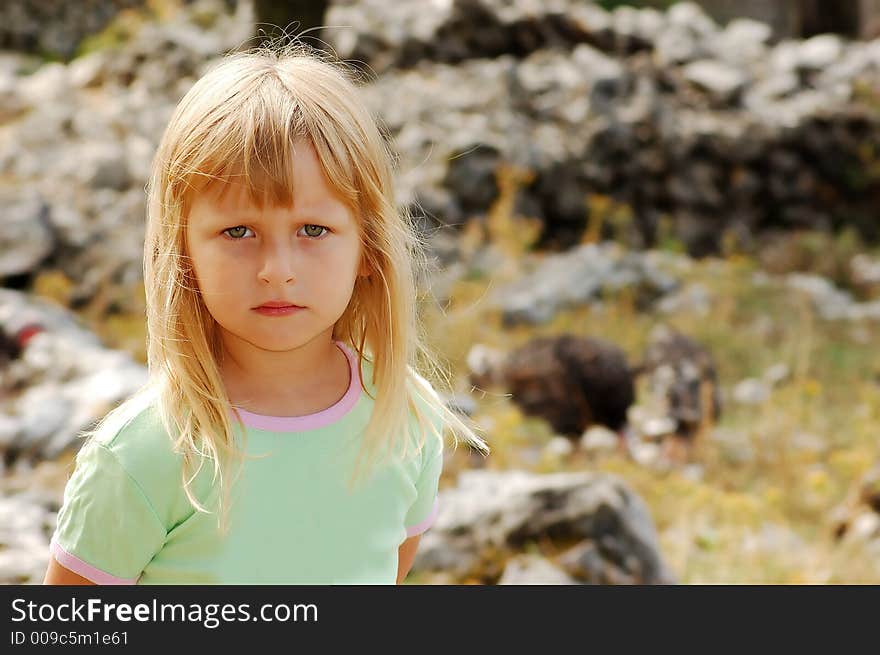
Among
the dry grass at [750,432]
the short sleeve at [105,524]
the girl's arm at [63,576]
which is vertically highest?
the short sleeve at [105,524]

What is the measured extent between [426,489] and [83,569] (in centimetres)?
48

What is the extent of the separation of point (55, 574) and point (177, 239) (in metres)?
0.43

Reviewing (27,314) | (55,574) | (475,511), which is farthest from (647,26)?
(55,574)

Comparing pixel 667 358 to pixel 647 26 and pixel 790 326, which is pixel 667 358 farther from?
pixel 647 26

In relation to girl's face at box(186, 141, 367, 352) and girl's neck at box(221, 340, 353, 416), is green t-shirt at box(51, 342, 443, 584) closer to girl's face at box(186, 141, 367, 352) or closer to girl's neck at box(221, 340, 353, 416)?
girl's neck at box(221, 340, 353, 416)

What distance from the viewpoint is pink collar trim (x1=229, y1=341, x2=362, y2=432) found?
1360 millimetres

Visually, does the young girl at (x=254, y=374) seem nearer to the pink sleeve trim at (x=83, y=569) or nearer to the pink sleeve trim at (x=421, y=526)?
the pink sleeve trim at (x=83, y=569)

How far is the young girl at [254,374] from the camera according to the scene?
1284 millimetres

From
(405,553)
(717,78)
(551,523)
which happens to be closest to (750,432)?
(551,523)

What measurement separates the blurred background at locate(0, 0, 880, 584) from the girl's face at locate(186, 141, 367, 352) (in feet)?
1.40

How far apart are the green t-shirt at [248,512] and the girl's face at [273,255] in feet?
0.43

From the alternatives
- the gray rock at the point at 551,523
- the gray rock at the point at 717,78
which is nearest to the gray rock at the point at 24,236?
the gray rock at the point at 551,523

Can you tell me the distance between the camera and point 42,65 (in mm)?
12281

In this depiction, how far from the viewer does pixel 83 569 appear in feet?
4.28
